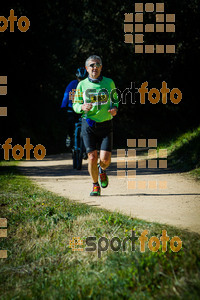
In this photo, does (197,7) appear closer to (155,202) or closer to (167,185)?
(167,185)

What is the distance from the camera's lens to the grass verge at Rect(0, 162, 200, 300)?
4160mm

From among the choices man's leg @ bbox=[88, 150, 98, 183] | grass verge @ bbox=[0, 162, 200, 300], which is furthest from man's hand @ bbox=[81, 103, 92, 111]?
grass verge @ bbox=[0, 162, 200, 300]

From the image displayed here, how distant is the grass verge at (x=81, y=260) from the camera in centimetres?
416

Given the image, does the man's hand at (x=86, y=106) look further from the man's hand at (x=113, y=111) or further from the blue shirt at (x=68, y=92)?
the blue shirt at (x=68, y=92)

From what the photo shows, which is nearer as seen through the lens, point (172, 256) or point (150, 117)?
point (172, 256)

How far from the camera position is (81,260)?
16.7 ft

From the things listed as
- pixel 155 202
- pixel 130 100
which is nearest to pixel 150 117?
A: pixel 130 100

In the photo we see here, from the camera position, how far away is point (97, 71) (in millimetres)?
6840

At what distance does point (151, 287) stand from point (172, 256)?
490 mm

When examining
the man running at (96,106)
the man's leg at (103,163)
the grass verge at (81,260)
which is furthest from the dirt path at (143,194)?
the man running at (96,106)

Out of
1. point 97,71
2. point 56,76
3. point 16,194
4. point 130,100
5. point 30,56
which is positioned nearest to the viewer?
point 97,71

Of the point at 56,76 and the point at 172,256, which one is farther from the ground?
the point at 56,76

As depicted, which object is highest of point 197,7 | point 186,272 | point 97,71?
point 197,7

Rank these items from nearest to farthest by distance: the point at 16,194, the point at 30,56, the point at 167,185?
the point at 16,194
the point at 167,185
the point at 30,56
